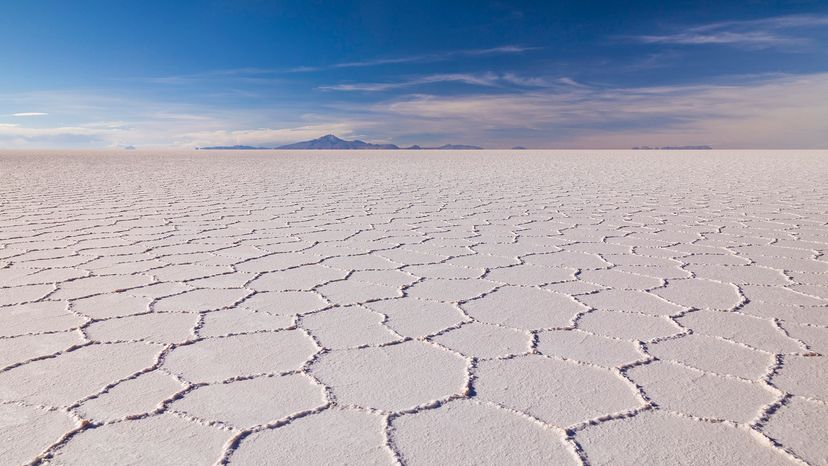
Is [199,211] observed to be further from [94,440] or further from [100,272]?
[94,440]

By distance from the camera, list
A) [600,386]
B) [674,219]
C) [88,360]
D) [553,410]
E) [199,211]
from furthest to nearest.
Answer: [199,211]
[674,219]
[88,360]
[600,386]
[553,410]

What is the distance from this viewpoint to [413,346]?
5.12 feet

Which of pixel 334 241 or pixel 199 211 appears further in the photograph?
pixel 199 211

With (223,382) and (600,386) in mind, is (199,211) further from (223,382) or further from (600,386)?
(600,386)

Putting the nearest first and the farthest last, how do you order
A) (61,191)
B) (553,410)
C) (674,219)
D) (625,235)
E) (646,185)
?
1. (553,410)
2. (625,235)
3. (674,219)
4. (61,191)
5. (646,185)

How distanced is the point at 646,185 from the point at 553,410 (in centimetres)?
623

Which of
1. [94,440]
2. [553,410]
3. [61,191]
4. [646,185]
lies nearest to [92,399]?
[94,440]

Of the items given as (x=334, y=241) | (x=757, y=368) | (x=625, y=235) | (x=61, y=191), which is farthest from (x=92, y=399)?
(x=61, y=191)

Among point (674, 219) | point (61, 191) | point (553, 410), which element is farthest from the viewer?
point (61, 191)

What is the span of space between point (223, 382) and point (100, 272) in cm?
126

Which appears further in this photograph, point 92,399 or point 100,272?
point 100,272

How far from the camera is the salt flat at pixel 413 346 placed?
1.09 m

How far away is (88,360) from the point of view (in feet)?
4.75

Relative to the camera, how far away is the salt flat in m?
1.09
